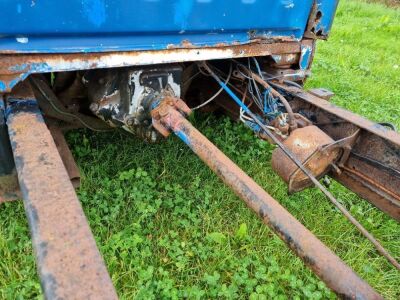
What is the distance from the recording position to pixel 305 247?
4.11 ft

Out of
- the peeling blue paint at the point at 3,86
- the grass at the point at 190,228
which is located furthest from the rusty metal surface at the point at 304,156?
the peeling blue paint at the point at 3,86

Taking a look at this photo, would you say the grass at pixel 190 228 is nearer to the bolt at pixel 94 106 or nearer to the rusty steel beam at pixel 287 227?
the bolt at pixel 94 106

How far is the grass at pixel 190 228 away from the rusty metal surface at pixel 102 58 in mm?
938

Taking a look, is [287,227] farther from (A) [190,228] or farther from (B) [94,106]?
(B) [94,106]

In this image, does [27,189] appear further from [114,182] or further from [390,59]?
[390,59]

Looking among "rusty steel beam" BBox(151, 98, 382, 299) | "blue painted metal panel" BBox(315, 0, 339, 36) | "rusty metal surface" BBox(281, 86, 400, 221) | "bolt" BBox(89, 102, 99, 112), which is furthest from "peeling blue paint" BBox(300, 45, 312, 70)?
"bolt" BBox(89, 102, 99, 112)

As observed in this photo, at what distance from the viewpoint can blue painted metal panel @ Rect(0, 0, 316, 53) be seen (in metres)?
1.69

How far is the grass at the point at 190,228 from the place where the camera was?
85.5 inches

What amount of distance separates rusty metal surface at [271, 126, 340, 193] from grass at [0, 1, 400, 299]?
599 millimetres

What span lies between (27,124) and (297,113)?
146 cm

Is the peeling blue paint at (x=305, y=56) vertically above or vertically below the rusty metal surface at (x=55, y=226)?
below

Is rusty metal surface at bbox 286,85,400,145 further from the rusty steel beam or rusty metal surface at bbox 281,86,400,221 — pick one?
the rusty steel beam

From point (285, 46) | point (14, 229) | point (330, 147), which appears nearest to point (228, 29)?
point (285, 46)

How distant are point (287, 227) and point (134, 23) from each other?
1.23 meters
